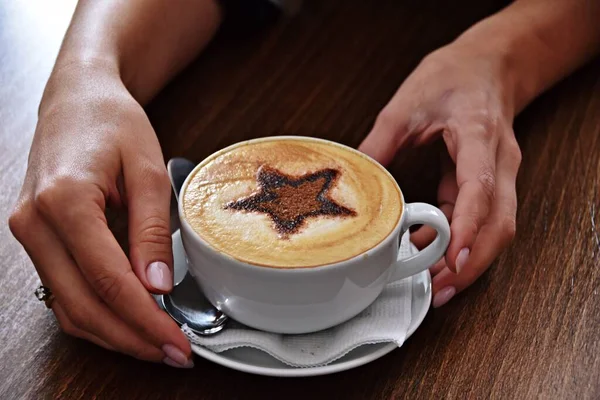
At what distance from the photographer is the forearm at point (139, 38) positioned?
1.00 m

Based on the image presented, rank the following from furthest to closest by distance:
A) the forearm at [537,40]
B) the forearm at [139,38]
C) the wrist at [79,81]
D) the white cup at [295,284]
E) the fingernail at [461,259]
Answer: the forearm at [537,40] < the forearm at [139,38] < the wrist at [79,81] < the fingernail at [461,259] < the white cup at [295,284]

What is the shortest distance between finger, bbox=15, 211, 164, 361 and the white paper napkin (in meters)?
0.05

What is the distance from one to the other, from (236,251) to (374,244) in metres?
0.14

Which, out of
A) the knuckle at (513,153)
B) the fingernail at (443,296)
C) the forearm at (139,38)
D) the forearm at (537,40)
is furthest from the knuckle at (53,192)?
the forearm at (537,40)

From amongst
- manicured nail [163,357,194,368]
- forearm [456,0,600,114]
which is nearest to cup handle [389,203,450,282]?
manicured nail [163,357,194,368]

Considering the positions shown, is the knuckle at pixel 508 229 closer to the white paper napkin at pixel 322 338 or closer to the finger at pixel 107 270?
the white paper napkin at pixel 322 338

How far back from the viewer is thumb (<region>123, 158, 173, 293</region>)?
74 cm

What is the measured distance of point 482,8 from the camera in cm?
145

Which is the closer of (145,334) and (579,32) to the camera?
(145,334)

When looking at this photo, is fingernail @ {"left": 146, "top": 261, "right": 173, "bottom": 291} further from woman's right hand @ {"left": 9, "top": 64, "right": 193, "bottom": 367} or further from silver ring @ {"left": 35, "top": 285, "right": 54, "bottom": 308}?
silver ring @ {"left": 35, "top": 285, "right": 54, "bottom": 308}

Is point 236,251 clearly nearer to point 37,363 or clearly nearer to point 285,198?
point 285,198

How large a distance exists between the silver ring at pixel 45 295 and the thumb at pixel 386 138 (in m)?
0.46

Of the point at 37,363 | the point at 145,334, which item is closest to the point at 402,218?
the point at 145,334

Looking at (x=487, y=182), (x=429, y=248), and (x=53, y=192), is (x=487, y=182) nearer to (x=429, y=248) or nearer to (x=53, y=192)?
(x=429, y=248)
